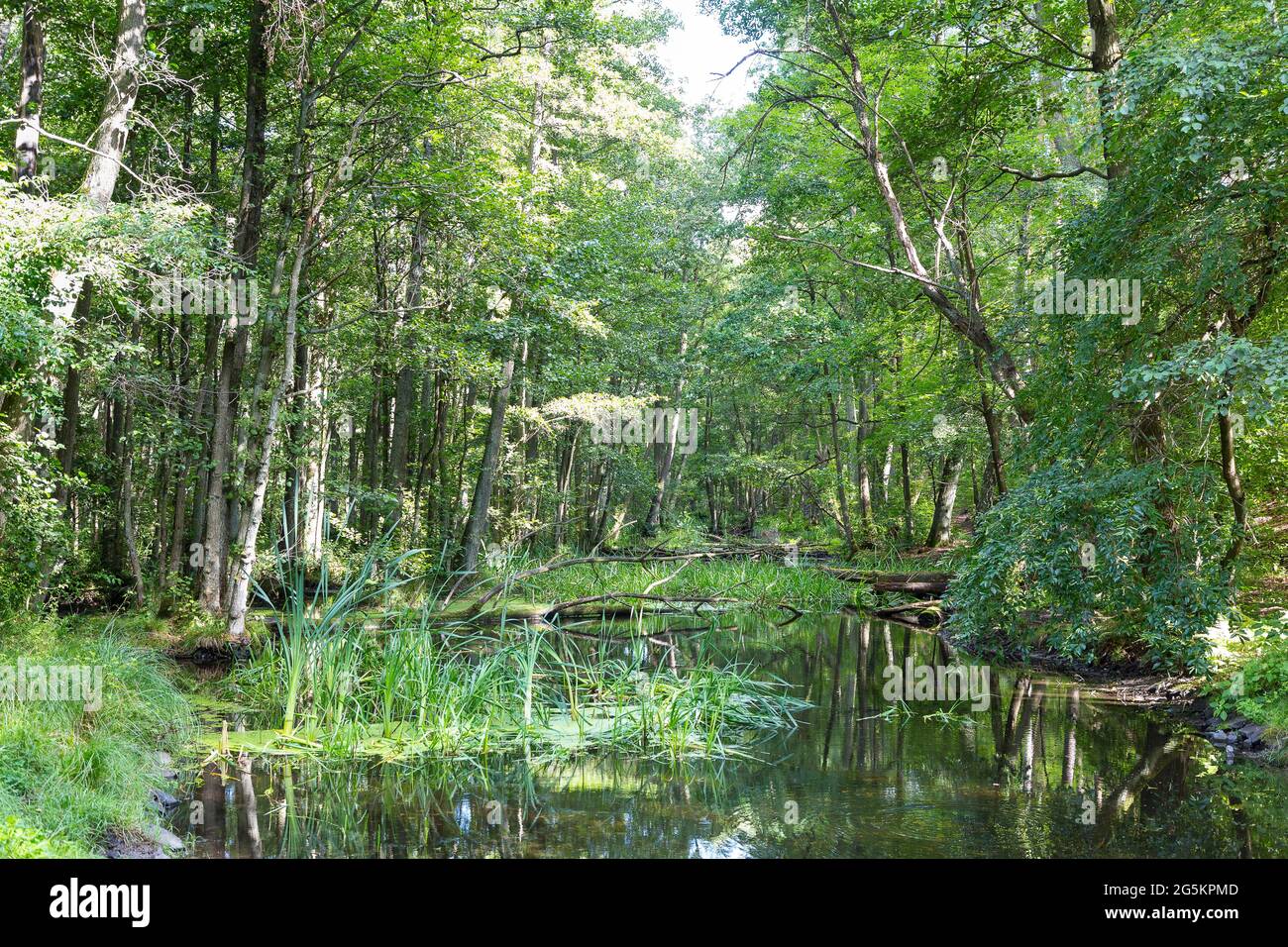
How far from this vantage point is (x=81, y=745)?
4621 millimetres

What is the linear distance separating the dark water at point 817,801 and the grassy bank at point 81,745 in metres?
0.42

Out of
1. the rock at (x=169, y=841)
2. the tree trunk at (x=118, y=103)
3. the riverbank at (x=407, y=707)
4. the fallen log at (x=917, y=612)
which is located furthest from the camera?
the fallen log at (x=917, y=612)

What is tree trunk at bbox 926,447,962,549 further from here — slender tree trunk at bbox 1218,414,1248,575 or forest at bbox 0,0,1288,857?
slender tree trunk at bbox 1218,414,1248,575

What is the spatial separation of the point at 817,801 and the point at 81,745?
4204 mm

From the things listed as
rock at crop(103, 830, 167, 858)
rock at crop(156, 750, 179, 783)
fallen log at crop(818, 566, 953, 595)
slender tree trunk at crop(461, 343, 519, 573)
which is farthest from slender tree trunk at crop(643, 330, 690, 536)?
rock at crop(103, 830, 167, 858)

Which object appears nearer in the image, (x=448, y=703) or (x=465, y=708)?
(x=448, y=703)

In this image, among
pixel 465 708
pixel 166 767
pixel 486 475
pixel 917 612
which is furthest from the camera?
pixel 486 475

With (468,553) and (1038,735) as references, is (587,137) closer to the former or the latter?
(468,553)

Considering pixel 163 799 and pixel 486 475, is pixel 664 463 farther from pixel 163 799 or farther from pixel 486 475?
pixel 163 799

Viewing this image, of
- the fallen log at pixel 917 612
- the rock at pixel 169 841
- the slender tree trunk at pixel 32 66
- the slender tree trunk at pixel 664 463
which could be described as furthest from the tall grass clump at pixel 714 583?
the slender tree trunk at pixel 664 463

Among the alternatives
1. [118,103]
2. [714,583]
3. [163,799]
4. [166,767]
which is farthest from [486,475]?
[163,799]

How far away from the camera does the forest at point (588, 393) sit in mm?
5816

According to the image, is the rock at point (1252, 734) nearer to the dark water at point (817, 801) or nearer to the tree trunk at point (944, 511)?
the dark water at point (817, 801)

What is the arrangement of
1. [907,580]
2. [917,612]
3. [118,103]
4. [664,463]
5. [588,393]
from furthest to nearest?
[664,463] → [588,393] → [907,580] → [917,612] → [118,103]
